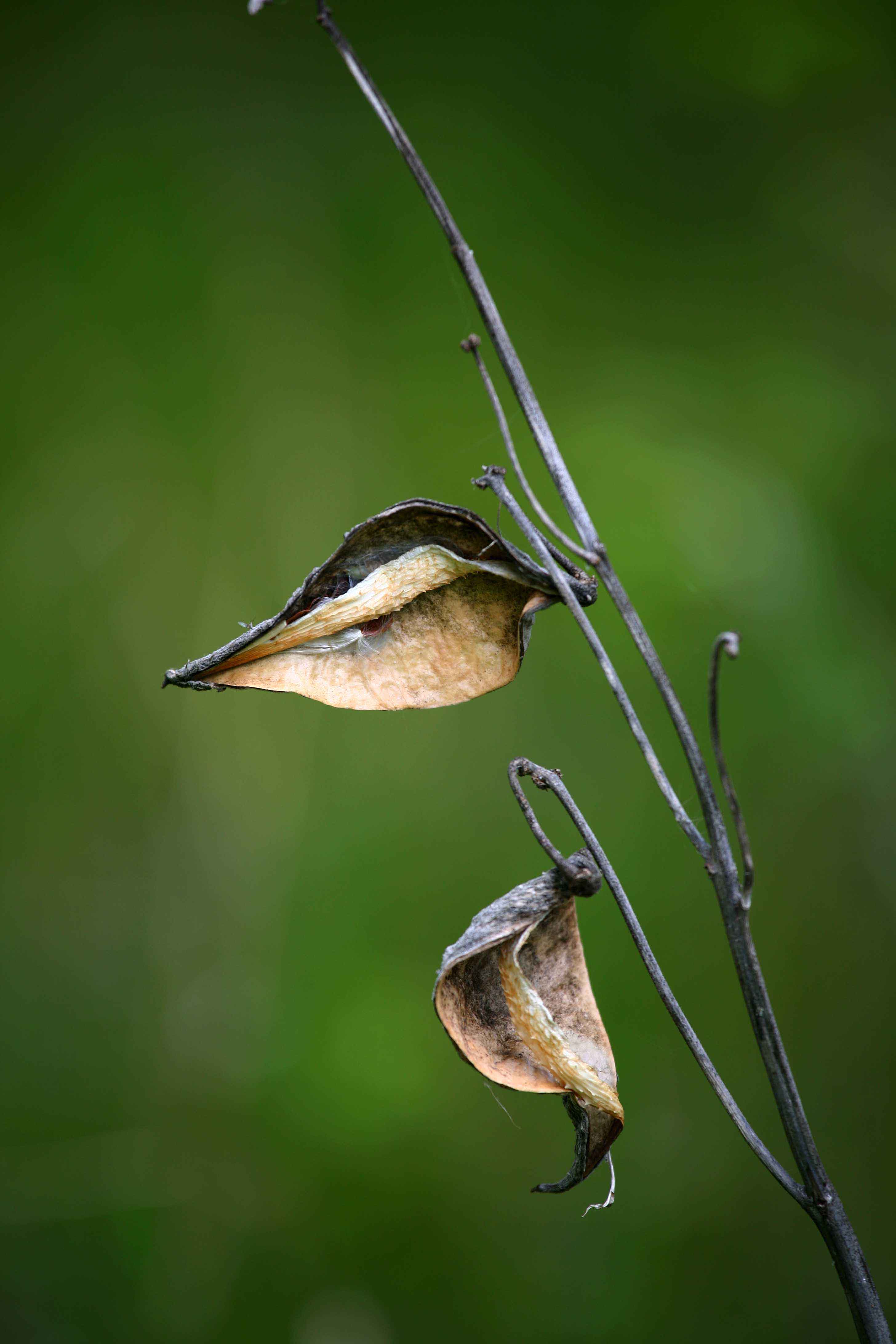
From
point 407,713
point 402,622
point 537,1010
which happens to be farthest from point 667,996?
point 407,713

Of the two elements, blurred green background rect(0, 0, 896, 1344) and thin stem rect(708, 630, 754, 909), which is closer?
thin stem rect(708, 630, 754, 909)

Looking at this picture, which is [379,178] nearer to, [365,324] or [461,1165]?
[365,324]

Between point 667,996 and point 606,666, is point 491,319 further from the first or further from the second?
point 667,996

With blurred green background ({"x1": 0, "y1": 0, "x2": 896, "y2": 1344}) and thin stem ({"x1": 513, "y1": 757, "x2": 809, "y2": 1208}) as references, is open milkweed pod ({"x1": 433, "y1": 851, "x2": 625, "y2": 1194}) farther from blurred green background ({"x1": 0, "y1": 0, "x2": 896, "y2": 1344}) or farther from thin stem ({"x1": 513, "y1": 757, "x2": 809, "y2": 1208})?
blurred green background ({"x1": 0, "y1": 0, "x2": 896, "y2": 1344})

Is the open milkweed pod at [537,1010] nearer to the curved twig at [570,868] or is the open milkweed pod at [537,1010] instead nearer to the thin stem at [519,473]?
the curved twig at [570,868]

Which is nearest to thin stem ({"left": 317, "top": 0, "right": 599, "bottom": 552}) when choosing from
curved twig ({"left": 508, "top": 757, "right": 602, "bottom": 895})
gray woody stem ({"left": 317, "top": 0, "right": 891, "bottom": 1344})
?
gray woody stem ({"left": 317, "top": 0, "right": 891, "bottom": 1344})

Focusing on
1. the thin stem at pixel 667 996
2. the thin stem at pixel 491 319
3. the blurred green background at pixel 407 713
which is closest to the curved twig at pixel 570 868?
the thin stem at pixel 667 996

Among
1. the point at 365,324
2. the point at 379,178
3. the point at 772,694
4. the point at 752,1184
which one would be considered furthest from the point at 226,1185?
the point at 379,178
